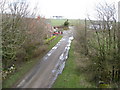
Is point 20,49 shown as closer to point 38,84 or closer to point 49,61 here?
point 49,61

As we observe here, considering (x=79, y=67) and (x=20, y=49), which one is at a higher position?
(x=20, y=49)

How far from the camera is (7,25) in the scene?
40.2 feet

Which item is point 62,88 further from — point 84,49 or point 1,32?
point 84,49

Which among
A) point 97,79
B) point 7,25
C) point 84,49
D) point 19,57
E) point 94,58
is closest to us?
point 97,79

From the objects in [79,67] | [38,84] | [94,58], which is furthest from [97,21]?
[38,84]

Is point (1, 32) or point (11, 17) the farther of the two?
point (11, 17)

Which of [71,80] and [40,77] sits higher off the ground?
[40,77]

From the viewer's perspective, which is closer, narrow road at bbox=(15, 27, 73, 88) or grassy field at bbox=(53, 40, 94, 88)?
narrow road at bbox=(15, 27, 73, 88)

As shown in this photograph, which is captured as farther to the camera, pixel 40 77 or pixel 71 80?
pixel 40 77

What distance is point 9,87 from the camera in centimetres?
923

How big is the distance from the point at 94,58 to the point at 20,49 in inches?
293

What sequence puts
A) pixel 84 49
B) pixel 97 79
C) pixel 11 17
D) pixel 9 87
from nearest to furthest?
pixel 9 87 → pixel 97 79 → pixel 11 17 → pixel 84 49

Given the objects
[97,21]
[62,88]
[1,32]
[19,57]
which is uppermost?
[97,21]

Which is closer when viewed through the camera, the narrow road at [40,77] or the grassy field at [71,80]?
the narrow road at [40,77]
